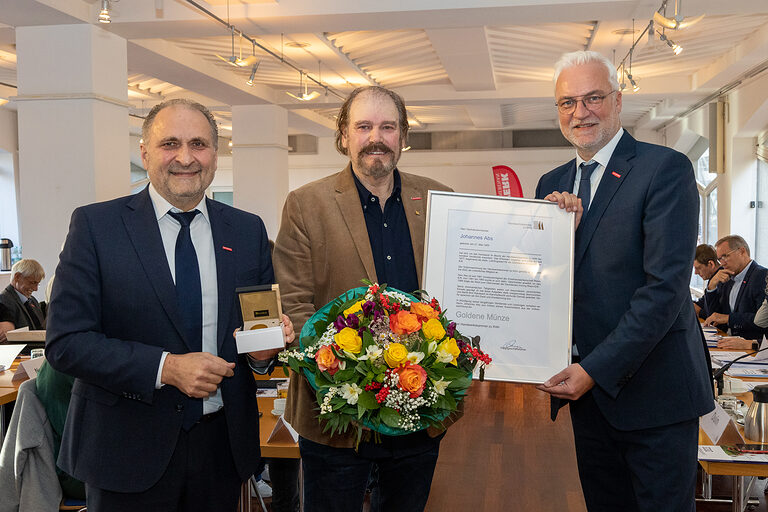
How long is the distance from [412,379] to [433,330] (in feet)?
0.56

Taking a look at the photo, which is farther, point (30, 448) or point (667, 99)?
point (667, 99)

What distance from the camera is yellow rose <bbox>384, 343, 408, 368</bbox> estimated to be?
71.5 inches

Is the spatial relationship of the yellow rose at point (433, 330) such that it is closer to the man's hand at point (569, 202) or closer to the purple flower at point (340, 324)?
the purple flower at point (340, 324)

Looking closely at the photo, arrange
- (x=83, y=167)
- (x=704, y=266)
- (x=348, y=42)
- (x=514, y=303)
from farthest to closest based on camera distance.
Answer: (x=348, y=42) → (x=704, y=266) → (x=83, y=167) → (x=514, y=303)

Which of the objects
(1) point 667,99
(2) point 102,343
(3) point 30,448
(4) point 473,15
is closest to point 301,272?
(2) point 102,343

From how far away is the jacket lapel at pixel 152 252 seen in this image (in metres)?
2.02

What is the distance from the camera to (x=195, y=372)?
1934 millimetres

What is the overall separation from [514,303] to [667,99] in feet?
42.0

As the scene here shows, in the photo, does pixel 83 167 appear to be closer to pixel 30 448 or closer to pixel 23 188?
pixel 23 188

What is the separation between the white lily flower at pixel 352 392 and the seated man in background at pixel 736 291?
573 centimetres

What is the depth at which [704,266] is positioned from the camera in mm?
8117

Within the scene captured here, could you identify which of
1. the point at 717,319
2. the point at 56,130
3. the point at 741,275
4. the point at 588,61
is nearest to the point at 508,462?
the point at 717,319

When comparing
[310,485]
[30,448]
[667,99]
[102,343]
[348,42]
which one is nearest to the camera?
[102,343]

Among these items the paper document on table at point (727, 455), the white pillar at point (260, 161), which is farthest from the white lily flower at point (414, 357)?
the white pillar at point (260, 161)
